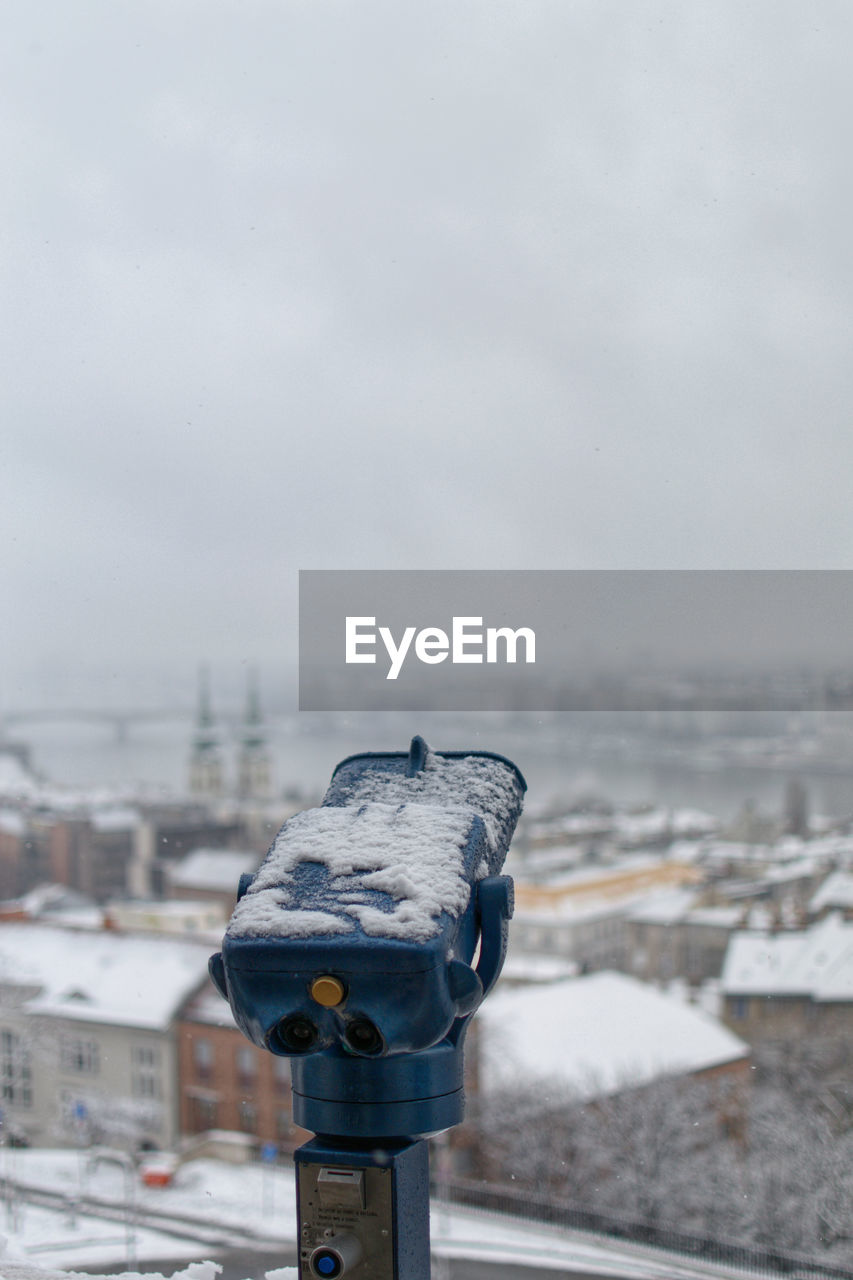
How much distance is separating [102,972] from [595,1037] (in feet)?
22.0

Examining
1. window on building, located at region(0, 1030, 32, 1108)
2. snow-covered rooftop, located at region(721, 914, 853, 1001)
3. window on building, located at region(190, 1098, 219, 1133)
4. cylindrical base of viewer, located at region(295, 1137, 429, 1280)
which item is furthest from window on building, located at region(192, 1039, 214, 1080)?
cylindrical base of viewer, located at region(295, 1137, 429, 1280)

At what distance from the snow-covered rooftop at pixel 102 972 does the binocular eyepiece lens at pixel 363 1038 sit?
14.8 meters

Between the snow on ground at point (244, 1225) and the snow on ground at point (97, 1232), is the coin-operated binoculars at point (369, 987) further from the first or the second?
the snow on ground at point (97, 1232)

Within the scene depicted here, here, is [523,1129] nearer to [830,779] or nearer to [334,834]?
[830,779]

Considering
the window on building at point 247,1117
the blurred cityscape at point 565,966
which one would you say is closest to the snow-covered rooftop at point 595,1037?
the blurred cityscape at point 565,966

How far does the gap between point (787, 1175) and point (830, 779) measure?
5.65m

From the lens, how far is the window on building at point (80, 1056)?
47.3 ft

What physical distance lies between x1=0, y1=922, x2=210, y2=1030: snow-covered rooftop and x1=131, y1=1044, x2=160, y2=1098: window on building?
1.44 ft

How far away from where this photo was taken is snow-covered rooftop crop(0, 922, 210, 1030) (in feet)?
48.8

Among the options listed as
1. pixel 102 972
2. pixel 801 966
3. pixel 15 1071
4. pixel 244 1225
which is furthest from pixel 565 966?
pixel 244 1225

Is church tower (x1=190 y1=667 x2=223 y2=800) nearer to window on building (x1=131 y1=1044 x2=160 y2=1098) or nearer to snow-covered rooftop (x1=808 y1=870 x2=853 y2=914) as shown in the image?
window on building (x1=131 y1=1044 x2=160 y2=1098)

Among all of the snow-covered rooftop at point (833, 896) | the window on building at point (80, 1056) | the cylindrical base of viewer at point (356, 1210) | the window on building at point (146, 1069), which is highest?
the cylindrical base of viewer at point (356, 1210)

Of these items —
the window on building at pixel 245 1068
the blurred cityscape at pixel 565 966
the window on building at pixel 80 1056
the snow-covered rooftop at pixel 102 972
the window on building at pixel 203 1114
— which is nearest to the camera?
the blurred cityscape at pixel 565 966

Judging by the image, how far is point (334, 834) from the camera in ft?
3.16
